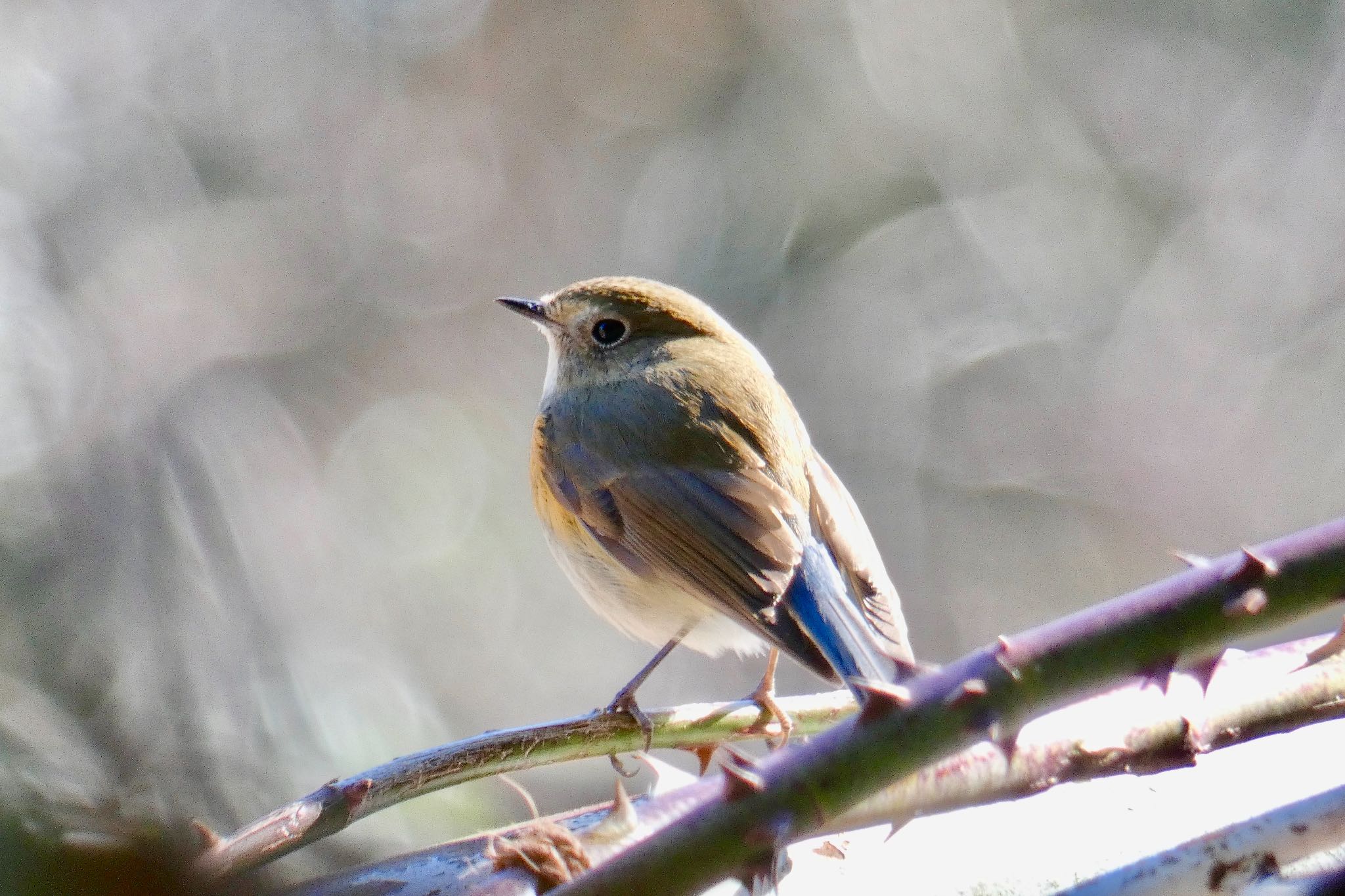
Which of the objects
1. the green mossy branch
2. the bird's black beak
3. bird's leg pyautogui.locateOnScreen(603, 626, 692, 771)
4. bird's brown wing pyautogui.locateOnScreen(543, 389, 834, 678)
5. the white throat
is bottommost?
bird's leg pyautogui.locateOnScreen(603, 626, 692, 771)

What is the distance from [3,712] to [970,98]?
3934 millimetres

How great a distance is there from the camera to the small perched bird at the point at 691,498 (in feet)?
7.61

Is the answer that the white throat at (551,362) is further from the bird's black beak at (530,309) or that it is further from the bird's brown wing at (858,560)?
the bird's brown wing at (858,560)

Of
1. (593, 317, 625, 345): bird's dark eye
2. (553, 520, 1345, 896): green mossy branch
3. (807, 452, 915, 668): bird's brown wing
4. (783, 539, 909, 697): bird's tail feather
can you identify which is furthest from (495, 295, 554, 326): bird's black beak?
(553, 520, 1345, 896): green mossy branch

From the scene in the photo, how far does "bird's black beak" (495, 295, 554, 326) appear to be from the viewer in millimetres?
3158

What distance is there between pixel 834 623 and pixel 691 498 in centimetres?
54

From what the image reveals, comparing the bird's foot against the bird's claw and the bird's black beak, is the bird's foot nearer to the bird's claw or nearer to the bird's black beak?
the bird's claw

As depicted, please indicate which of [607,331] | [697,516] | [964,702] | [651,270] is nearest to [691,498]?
[697,516]

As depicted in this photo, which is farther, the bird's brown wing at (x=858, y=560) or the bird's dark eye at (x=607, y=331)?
the bird's dark eye at (x=607, y=331)

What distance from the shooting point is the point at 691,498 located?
2629 mm

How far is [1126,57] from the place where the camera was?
479 centimetres

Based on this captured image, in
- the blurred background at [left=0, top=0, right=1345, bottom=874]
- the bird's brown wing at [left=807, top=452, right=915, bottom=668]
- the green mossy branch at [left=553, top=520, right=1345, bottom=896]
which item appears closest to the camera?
the green mossy branch at [left=553, top=520, right=1345, bottom=896]

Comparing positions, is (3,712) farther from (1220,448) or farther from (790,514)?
(1220,448)

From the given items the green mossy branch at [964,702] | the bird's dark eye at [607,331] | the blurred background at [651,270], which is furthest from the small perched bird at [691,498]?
the green mossy branch at [964,702]
